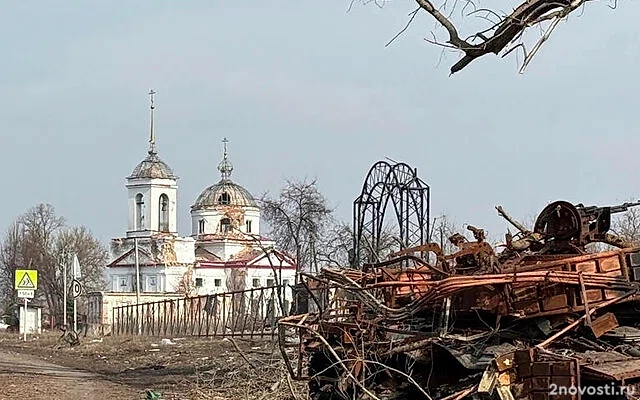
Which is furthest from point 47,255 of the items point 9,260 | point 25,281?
point 25,281

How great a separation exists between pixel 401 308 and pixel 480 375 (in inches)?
60.8

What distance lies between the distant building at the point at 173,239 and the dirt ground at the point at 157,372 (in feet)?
135

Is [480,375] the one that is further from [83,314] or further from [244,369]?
[83,314]

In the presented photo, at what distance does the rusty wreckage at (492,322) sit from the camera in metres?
7.91

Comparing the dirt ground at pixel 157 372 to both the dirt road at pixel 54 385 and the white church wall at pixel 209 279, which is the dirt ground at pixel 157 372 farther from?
the white church wall at pixel 209 279

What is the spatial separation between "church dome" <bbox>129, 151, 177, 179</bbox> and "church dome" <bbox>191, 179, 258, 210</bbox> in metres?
2.82

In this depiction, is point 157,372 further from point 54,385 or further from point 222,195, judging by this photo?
point 222,195

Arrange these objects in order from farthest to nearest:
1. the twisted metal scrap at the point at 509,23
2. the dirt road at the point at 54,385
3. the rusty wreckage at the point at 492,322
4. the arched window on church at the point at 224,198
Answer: the arched window on church at the point at 224,198, the dirt road at the point at 54,385, the twisted metal scrap at the point at 509,23, the rusty wreckage at the point at 492,322

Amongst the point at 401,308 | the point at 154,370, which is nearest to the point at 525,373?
the point at 401,308

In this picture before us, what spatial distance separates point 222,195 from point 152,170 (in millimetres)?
5447

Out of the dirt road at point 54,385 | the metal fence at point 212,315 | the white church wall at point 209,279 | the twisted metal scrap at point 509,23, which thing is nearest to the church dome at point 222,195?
the white church wall at point 209,279

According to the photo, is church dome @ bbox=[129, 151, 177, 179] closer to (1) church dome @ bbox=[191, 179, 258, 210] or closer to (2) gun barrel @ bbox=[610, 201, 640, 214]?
(1) church dome @ bbox=[191, 179, 258, 210]

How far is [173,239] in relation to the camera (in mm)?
73125

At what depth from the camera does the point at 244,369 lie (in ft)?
51.9
